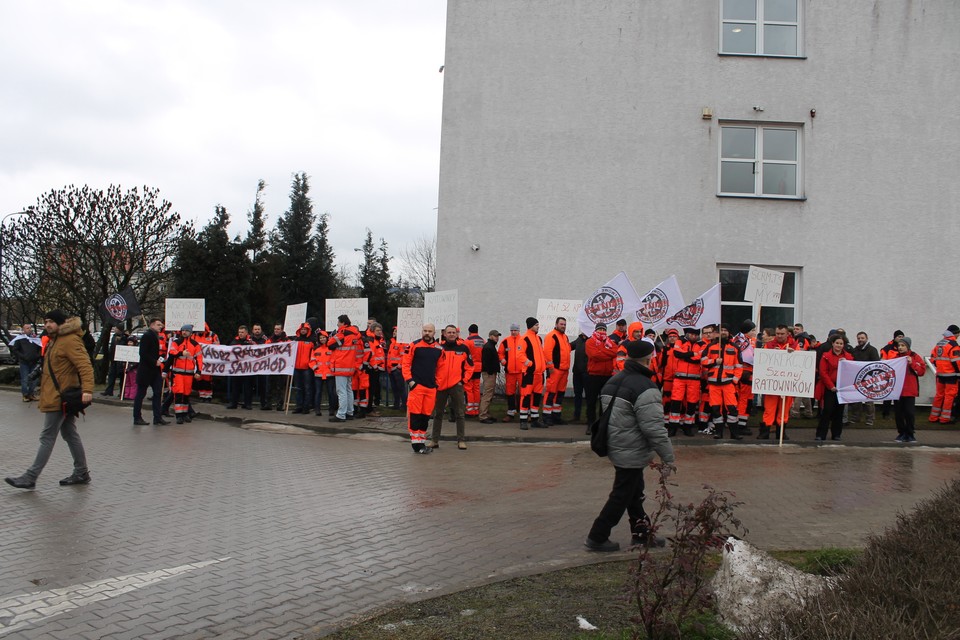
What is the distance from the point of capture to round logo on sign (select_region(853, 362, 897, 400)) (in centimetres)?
1363

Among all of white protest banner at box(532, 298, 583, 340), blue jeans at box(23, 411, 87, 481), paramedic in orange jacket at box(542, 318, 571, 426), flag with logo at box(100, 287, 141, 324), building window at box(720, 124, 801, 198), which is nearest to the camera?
blue jeans at box(23, 411, 87, 481)

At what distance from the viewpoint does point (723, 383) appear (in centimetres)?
1380

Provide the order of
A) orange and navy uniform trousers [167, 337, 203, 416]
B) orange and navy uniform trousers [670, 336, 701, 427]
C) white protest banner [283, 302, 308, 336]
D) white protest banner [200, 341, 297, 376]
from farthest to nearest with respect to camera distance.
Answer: white protest banner [283, 302, 308, 336] → white protest banner [200, 341, 297, 376] → orange and navy uniform trousers [167, 337, 203, 416] → orange and navy uniform trousers [670, 336, 701, 427]

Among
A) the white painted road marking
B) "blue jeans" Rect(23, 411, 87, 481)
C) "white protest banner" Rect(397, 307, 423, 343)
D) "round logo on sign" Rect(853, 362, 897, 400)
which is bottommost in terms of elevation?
the white painted road marking

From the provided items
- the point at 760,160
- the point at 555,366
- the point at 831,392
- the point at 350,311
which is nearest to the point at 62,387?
the point at 555,366

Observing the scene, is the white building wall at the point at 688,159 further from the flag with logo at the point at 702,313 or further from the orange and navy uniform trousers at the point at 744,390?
the orange and navy uniform trousers at the point at 744,390

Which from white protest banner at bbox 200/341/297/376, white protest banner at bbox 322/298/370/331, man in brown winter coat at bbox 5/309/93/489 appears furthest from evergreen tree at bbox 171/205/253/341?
man in brown winter coat at bbox 5/309/93/489

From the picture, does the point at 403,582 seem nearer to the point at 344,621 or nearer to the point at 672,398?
the point at 344,621

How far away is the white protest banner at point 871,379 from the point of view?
13.5 meters

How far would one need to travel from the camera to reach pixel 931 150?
19312mm

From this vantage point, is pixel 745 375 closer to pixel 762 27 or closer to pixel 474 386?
pixel 474 386

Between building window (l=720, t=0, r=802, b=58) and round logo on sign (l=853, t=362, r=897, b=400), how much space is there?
32.0 feet

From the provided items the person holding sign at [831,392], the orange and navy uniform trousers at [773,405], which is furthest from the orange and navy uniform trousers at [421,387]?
the person holding sign at [831,392]

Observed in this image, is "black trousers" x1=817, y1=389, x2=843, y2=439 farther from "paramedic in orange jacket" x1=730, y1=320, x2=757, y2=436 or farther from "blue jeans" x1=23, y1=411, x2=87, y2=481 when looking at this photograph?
"blue jeans" x1=23, y1=411, x2=87, y2=481
